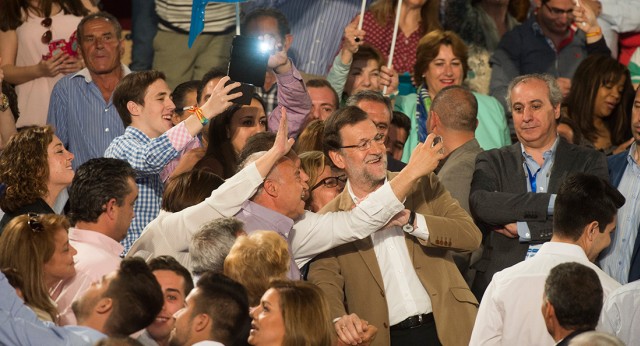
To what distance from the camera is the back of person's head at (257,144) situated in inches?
276

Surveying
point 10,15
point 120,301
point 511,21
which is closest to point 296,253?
point 120,301

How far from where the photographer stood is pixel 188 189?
6.77 metres

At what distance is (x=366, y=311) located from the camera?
22.3ft

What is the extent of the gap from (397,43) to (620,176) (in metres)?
2.92

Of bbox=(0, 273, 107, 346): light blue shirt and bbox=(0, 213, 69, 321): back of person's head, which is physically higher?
bbox=(0, 213, 69, 321): back of person's head

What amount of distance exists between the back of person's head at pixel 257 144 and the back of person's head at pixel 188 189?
249 millimetres

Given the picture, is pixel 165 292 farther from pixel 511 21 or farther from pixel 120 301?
pixel 511 21

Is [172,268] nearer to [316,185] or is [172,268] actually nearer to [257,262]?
[257,262]

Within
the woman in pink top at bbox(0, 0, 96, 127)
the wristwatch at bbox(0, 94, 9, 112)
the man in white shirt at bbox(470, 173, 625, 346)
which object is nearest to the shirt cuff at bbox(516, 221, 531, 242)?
the man in white shirt at bbox(470, 173, 625, 346)

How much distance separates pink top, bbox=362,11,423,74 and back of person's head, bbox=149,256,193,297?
4.73 m

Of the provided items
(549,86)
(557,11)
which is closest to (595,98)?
(557,11)

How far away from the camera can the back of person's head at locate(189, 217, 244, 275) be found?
6047 mm

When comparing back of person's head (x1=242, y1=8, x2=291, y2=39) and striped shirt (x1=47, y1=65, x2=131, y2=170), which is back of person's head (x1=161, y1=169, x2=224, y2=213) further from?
back of person's head (x1=242, y1=8, x2=291, y2=39)

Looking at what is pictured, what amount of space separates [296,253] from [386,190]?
25.3 inches
